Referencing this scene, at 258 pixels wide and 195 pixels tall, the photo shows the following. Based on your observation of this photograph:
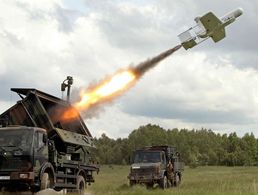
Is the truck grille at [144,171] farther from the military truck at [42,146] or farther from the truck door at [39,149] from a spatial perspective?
the truck door at [39,149]

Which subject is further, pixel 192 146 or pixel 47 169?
pixel 192 146

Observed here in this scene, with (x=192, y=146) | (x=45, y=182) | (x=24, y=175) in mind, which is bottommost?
(x=45, y=182)

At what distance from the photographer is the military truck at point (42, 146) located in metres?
17.7

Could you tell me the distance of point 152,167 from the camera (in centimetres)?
2956

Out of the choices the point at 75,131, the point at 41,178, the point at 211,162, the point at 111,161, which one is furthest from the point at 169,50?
the point at 211,162

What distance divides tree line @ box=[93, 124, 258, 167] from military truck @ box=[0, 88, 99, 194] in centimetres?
6762

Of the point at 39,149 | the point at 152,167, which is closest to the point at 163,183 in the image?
the point at 152,167

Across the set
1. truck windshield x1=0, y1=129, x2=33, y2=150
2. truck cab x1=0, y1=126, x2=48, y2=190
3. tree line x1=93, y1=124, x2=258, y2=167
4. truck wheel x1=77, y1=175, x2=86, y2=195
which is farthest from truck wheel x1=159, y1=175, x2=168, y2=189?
tree line x1=93, y1=124, x2=258, y2=167

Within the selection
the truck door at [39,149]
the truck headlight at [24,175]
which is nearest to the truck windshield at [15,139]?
the truck door at [39,149]

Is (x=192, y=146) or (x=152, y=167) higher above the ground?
(x=192, y=146)

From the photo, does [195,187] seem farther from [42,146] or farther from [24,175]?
[24,175]

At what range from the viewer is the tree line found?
3794 inches

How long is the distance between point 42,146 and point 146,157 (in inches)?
488

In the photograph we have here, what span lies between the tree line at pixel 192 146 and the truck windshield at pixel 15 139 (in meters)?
72.2
